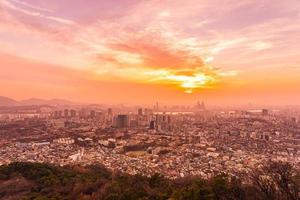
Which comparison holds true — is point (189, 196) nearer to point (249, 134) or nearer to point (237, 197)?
point (237, 197)

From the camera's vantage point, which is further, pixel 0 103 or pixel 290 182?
pixel 0 103

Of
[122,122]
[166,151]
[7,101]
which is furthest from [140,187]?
[7,101]

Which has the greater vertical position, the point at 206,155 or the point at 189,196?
the point at 189,196

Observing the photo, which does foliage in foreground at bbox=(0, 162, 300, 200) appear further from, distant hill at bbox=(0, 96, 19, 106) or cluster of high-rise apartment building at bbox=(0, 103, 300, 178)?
distant hill at bbox=(0, 96, 19, 106)

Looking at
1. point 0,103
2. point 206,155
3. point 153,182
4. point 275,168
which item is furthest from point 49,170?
point 0,103

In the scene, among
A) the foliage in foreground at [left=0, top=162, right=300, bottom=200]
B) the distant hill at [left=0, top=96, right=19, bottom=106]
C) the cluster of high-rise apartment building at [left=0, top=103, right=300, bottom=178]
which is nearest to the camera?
the foliage in foreground at [left=0, top=162, right=300, bottom=200]

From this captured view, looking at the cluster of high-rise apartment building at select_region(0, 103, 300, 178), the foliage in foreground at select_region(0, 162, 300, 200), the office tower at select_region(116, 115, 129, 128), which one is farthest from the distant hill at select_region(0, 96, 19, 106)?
the foliage in foreground at select_region(0, 162, 300, 200)

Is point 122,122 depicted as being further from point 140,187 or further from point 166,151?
point 140,187

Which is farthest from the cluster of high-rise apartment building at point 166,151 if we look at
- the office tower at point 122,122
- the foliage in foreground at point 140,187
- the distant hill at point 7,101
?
the distant hill at point 7,101
